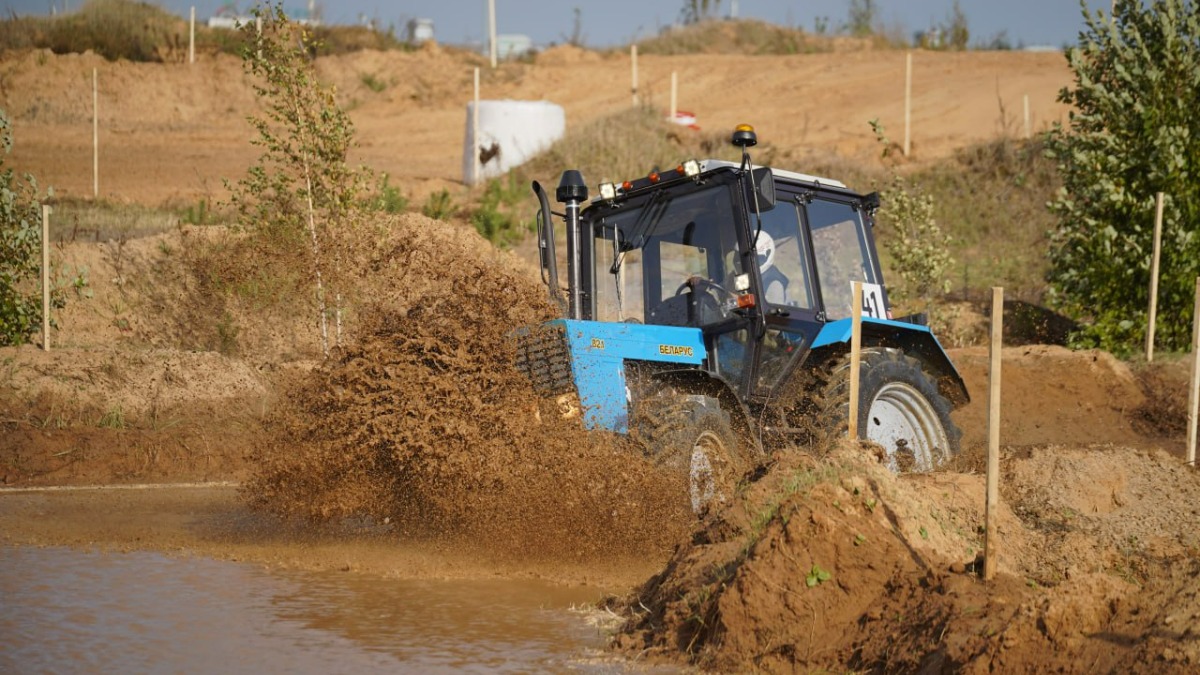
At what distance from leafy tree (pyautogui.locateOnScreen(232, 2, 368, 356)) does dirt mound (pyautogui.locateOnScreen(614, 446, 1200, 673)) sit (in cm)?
760

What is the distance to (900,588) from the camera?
515cm

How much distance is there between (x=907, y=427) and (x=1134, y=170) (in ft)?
25.3

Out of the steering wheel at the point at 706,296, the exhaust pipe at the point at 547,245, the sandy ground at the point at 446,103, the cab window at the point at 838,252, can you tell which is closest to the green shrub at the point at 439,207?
the sandy ground at the point at 446,103

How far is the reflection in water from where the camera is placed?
5.27 m

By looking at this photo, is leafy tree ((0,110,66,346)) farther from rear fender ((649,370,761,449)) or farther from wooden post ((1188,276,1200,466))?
wooden post ((1188,276,1200,466))

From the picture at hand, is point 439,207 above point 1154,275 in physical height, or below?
above

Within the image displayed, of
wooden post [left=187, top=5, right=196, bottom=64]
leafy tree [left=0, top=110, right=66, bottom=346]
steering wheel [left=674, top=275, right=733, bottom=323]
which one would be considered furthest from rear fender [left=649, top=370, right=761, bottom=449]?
wooden post [left=187, top=5, right=196, bottom=64]

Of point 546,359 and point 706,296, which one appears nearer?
point 546,359

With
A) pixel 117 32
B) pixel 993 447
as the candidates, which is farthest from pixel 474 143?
pixel 993 447

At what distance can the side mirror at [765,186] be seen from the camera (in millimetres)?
7590

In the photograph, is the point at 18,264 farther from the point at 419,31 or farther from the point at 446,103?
→ the point at 419,31

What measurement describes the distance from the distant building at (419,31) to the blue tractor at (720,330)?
3270 cm

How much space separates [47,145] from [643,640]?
25.1 meters

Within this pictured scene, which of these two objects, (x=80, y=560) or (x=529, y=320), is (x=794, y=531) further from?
(x=80, y=560)
